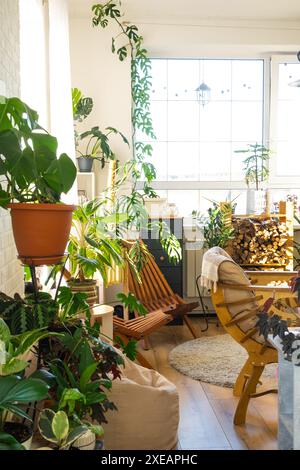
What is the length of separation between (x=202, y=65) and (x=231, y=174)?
1.20m

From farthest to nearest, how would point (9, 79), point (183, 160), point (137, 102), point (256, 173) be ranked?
point (183, 160)
point (256, 173)
point (137, 102)
point (9, 79)

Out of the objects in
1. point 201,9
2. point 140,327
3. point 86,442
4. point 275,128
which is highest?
point 201,9

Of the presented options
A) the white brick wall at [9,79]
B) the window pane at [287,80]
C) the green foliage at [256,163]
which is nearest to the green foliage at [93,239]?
the white brick wall at [9,79]

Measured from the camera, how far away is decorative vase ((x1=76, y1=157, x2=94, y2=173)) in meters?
5.22

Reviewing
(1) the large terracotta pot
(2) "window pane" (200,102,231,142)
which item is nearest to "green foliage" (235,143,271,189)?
(2) "window pane" (200,102,231,142)

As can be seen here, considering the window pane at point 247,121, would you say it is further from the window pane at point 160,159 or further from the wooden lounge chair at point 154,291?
the wooden lounge chair at point 154,291

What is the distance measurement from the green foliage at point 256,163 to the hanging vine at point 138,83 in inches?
39.7

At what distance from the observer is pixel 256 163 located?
5707mm

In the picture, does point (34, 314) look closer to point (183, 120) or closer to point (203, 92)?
point (183, 120)

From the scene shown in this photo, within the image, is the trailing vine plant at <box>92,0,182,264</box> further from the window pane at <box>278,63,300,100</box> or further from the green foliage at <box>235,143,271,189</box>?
the window pane at <box>278,63,300,100</box>

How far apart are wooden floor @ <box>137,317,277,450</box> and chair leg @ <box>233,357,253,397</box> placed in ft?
0.18

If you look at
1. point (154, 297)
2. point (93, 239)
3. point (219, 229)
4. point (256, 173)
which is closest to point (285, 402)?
point (93, 239)

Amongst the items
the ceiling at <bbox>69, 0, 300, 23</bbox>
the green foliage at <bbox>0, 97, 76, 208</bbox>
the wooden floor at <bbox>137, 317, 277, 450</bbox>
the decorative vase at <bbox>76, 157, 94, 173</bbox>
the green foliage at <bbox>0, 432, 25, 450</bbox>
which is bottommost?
the wooden floor at <bbox>137, 317, 277, 450</bbox>

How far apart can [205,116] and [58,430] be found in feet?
15.6
